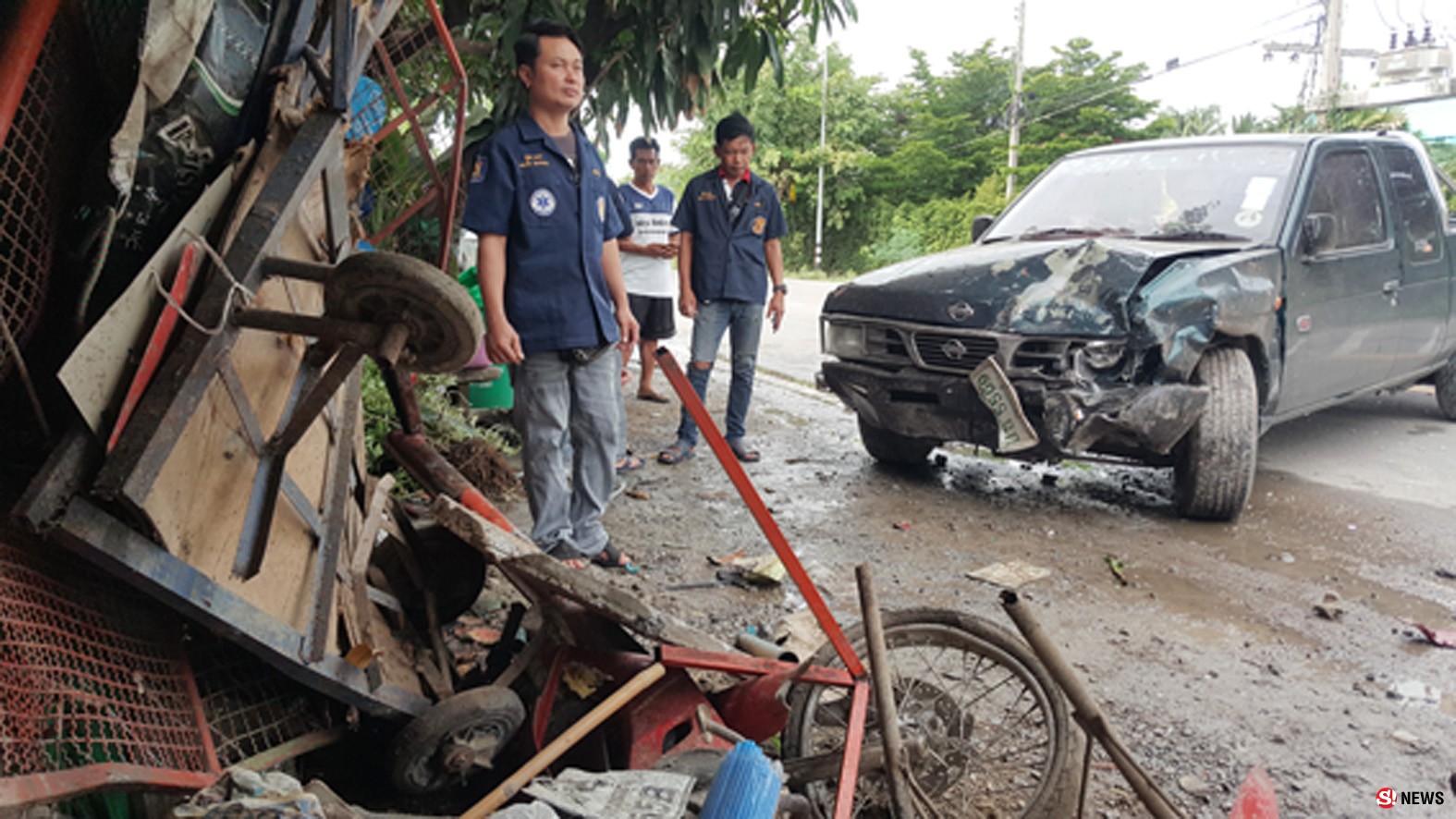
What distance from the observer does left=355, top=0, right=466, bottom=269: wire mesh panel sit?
8.80 ft

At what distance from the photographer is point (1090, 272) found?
409cm

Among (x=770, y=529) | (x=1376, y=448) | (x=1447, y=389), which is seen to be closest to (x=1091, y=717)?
(x=770, y=529)

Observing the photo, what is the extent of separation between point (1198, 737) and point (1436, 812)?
0.53 metres

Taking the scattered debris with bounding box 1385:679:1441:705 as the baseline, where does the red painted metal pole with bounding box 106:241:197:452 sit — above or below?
above

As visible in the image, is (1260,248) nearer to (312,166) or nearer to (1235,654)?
(1235,654)

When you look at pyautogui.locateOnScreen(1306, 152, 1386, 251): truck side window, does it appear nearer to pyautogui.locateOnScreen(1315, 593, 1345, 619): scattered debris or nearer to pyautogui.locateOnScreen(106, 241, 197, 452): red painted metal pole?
pyautogui.locateOnScreen(1315, 593, 1345, 619): scattered debris

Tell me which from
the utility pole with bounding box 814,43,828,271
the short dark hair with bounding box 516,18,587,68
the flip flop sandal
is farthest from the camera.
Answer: the utility pole with bounding box 814,43,828,271

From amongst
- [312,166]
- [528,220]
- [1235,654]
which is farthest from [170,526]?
[1235,654]

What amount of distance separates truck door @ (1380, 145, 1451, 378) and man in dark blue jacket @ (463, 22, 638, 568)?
475 cm

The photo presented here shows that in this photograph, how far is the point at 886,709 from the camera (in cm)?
194

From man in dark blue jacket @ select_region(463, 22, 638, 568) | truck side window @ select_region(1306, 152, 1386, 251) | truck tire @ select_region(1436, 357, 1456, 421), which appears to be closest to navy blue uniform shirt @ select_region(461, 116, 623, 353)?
man in dark blue jacket @ select_region(463, 22, 638, 568)

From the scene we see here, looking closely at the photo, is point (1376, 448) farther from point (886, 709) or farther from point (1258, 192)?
point (886, 709)

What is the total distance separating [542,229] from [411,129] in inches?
20.4

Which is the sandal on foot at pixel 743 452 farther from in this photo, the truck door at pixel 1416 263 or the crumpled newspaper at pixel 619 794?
the truck door at pixel 1416 263
